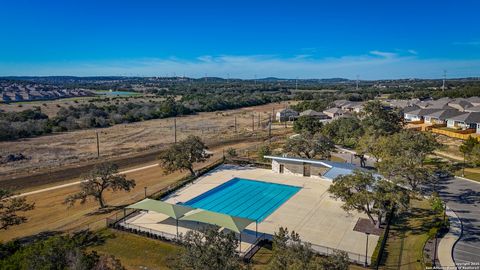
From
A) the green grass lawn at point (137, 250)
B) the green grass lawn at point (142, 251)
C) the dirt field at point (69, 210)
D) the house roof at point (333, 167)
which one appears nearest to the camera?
the green grass lawn at point (142, 251)

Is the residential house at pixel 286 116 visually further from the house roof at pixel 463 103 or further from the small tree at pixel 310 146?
the small tree at pixel 310 146

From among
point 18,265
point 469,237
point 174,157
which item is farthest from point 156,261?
point 469,237

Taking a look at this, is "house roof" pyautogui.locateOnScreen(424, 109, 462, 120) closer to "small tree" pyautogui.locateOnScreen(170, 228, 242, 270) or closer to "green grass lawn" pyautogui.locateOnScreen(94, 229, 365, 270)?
"green grass lawn" pyautogui.locateOnScreen(94, 229, 365, 270)

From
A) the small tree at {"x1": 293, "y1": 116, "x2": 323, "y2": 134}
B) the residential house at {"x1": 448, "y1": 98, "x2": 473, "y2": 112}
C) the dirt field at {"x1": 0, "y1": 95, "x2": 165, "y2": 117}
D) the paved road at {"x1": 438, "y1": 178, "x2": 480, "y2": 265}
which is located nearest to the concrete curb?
the paved road at {"x1": 438, "y1": 178, "x2": 480, "y2": 265}

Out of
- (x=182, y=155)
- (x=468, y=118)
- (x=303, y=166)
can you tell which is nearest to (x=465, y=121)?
(x=468, y=118)

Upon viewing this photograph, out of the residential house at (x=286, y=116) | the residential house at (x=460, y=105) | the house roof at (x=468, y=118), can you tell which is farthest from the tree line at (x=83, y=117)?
the house roof at (x=468, y=118)

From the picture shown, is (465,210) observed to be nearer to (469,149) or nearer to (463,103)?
(469,149)
